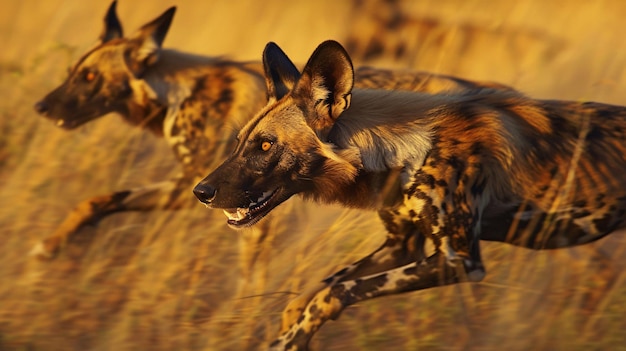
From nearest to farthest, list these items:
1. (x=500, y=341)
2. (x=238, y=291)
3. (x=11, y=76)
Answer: (x=500, y=341) < (x=238, y=291) < (x=11, y=76)

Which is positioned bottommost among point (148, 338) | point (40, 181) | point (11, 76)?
point (148, 338)

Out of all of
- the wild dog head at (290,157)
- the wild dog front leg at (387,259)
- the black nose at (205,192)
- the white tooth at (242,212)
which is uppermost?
the wild dog head at (290,157)

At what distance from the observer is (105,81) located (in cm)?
540

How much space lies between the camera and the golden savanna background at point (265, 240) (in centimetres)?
411

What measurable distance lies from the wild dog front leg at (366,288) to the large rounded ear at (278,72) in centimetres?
67

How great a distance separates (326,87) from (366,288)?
0.64m

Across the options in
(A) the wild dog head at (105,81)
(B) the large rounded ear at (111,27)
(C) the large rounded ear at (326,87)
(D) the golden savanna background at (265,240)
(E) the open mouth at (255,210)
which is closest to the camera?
(C) the large rounded ear at (326,87)

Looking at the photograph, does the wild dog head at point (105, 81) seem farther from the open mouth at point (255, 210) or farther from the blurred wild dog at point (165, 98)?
the open mouth at point (255, 210)

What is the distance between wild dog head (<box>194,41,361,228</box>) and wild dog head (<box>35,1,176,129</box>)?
1.87 m

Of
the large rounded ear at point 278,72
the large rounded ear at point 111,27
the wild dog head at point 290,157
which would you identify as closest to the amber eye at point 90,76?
the large rounded ear at point 111,27

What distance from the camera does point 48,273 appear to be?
15.8ft

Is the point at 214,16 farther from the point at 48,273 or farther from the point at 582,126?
the point at 582,126

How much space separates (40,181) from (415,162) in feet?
8.44

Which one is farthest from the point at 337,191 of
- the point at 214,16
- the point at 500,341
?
the point at 214,16
